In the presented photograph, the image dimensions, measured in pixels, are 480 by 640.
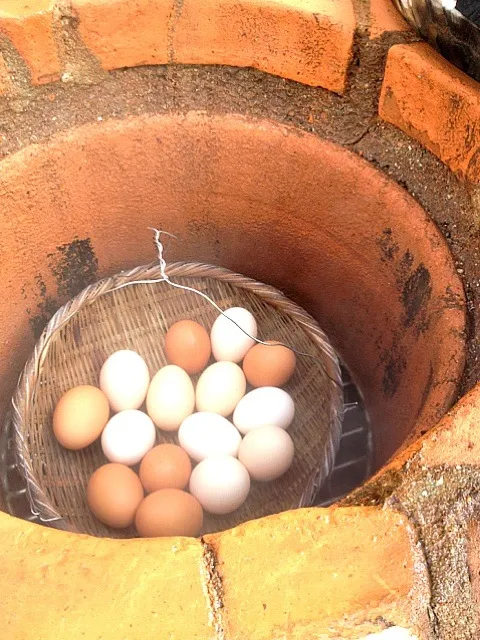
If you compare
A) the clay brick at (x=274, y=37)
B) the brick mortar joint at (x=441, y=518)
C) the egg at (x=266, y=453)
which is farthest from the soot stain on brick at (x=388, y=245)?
the brick mortar joint at (x=441, y=518)

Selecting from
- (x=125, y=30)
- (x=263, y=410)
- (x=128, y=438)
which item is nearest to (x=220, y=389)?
(x=263, y=410)

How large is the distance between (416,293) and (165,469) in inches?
21.1

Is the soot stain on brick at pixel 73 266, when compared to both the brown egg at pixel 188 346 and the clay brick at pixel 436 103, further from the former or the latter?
the clay brick at pixel 436 103

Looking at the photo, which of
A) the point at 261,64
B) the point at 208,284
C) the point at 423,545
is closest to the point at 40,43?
the point at 261,64

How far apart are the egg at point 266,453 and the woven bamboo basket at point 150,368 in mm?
45

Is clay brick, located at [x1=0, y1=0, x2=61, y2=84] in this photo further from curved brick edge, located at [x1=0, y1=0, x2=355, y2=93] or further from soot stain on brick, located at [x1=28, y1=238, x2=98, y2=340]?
soot stain on brick, located at [x1=28, y1=238, x2=98, y2=340]

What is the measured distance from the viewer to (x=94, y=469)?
46.3 inches

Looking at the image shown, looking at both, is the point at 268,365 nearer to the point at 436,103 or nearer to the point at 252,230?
the point at 252,230

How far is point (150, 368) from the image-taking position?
1.26 meters

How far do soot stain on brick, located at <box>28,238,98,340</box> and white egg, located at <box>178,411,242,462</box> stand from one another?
389 millimetres

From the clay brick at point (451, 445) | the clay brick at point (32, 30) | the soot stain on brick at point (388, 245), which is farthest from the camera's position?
the soot stain on brick at point (388, 245)

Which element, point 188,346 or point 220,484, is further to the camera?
point 188,346

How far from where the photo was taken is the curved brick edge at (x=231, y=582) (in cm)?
61

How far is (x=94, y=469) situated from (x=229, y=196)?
592 millimetres
